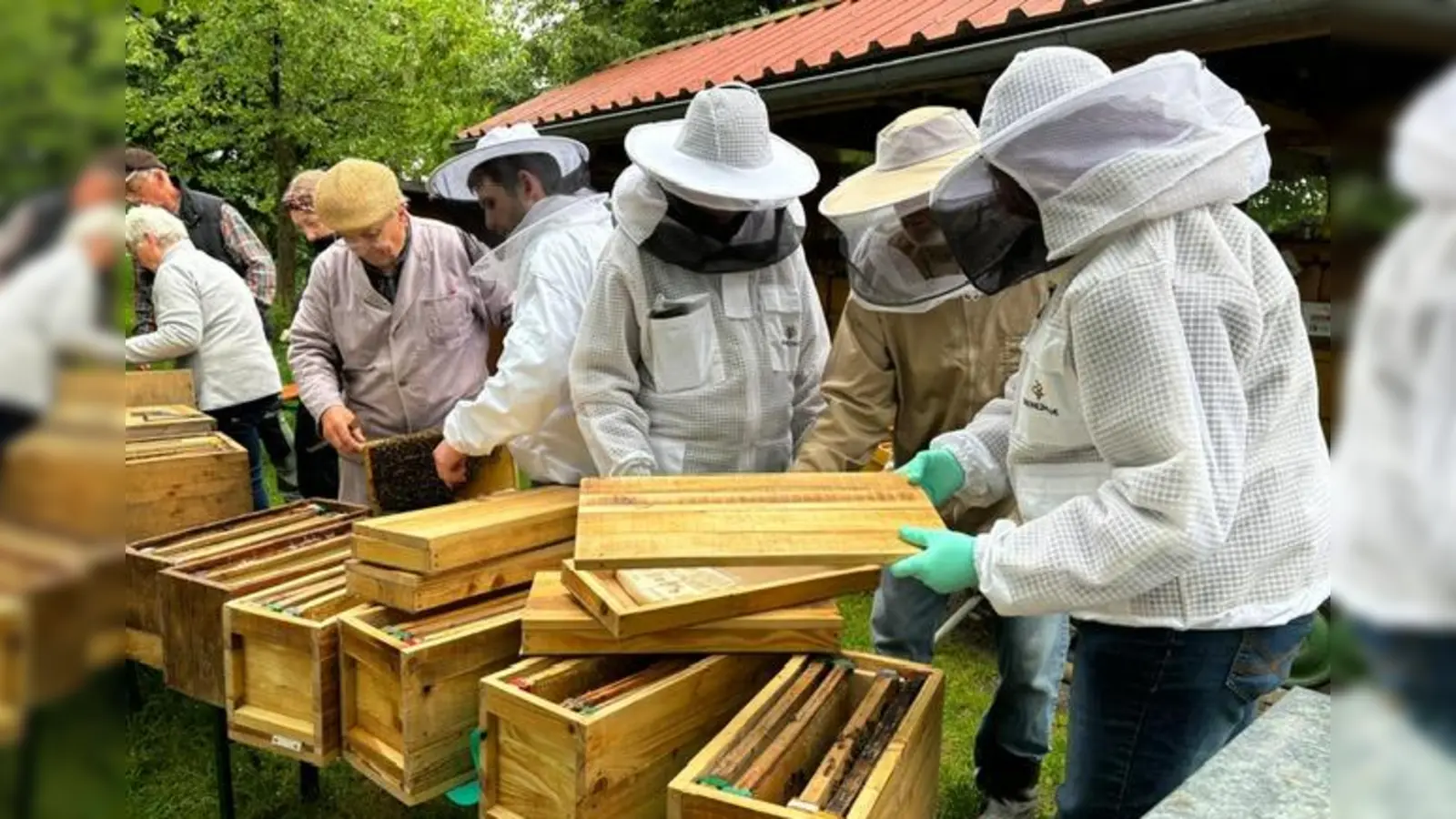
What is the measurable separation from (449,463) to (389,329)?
808 millimetres

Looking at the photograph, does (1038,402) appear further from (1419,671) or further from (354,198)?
(354,198)

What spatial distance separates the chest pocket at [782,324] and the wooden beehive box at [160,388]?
264 centimetres

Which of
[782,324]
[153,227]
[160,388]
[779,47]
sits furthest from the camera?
[779,47]

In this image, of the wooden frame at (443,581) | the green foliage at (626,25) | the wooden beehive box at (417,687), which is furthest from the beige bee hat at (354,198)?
the green foliage at (626,25)

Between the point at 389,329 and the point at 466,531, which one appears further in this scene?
the point at 389,329

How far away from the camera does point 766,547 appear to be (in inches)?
70.4

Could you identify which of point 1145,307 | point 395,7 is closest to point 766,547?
point 1145,307

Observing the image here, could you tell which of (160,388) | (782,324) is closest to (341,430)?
(160,388)

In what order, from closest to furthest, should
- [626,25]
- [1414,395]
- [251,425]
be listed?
[1414,395]
[251,425]
[626,25]

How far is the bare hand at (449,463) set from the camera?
3.02 m

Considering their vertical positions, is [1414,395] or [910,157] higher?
[910,157]

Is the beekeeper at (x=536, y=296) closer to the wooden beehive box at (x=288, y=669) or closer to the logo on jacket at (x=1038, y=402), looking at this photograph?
the wooden beehive box at (x=288, y=669)

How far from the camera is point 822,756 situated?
1.97m

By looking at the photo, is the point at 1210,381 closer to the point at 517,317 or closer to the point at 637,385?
the point at 637,385
